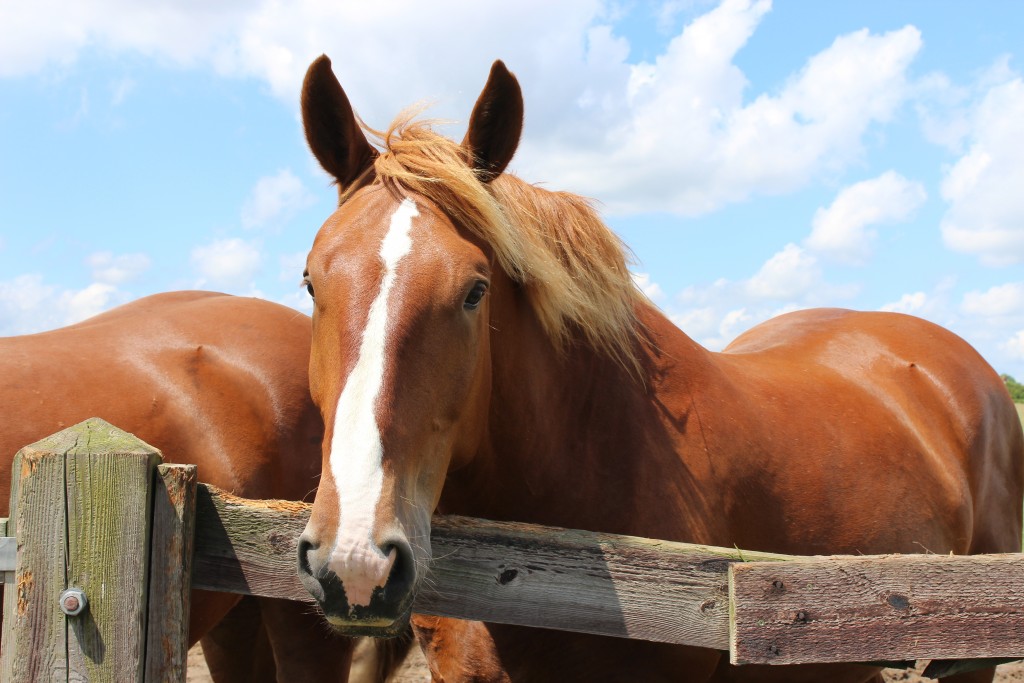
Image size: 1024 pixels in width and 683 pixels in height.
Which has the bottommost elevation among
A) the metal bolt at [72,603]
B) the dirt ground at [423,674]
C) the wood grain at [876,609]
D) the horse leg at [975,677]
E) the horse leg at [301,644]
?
the dirt ground at [423,674]

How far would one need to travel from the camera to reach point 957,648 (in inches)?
76.7

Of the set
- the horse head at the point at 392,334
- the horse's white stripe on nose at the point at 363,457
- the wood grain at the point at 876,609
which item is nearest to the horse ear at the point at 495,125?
the horse head at the point at 392,334

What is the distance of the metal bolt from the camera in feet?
5.48

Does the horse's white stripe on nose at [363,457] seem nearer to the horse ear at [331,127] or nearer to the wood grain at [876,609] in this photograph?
the horse ear at [331,127]

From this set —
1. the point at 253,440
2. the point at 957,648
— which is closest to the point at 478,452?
the point at 957,648

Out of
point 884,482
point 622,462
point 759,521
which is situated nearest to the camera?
point 622,462

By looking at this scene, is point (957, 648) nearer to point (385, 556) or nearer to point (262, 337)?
point (385, 556)

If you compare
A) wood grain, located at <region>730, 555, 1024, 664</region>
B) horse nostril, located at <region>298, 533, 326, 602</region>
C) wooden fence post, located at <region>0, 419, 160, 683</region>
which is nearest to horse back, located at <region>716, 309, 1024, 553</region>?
wood grain, located at <region>730, 555, 1024, 664</region>

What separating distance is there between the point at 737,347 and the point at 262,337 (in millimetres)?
2480

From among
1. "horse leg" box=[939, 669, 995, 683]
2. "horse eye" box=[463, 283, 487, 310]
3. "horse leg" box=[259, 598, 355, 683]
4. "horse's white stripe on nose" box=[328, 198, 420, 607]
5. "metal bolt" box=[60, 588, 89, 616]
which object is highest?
"horse eye" box=[463, 283, 487, 310]

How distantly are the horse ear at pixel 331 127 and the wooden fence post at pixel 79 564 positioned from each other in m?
1.17

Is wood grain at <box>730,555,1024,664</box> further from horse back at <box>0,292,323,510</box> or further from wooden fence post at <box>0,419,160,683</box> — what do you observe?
horse back at <box>0,292,323,510</box>

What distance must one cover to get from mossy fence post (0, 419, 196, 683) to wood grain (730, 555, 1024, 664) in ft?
4.15

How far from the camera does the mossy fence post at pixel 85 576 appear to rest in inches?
65.8
